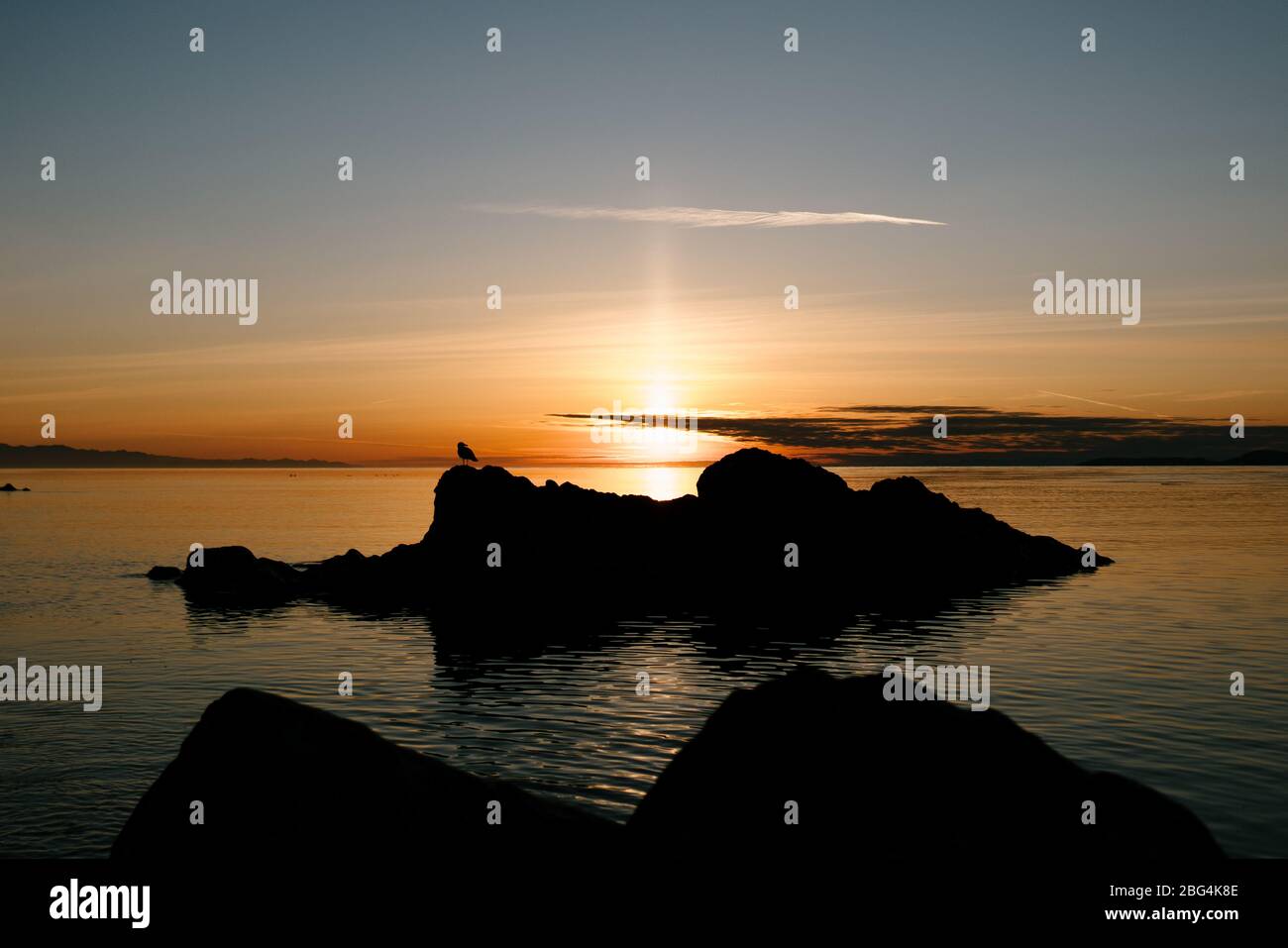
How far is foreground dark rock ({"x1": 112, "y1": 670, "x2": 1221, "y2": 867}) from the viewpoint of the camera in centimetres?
1039

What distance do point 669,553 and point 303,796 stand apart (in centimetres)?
5059

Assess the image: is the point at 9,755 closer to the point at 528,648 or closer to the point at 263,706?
the point at 263,706

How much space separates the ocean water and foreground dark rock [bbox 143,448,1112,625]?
3948mm

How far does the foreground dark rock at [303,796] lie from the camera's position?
1059 cm

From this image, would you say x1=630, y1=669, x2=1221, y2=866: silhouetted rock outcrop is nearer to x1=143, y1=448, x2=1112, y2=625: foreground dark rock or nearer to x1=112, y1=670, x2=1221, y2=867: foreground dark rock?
x1=112, y1=670, x2=1221, y2=867: foreground dark rock

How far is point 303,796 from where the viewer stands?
1073 cm

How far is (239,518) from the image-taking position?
5901 inches

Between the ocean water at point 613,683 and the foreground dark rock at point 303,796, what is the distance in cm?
503

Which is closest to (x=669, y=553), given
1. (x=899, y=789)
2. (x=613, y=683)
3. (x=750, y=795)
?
(x=613, y=683)
